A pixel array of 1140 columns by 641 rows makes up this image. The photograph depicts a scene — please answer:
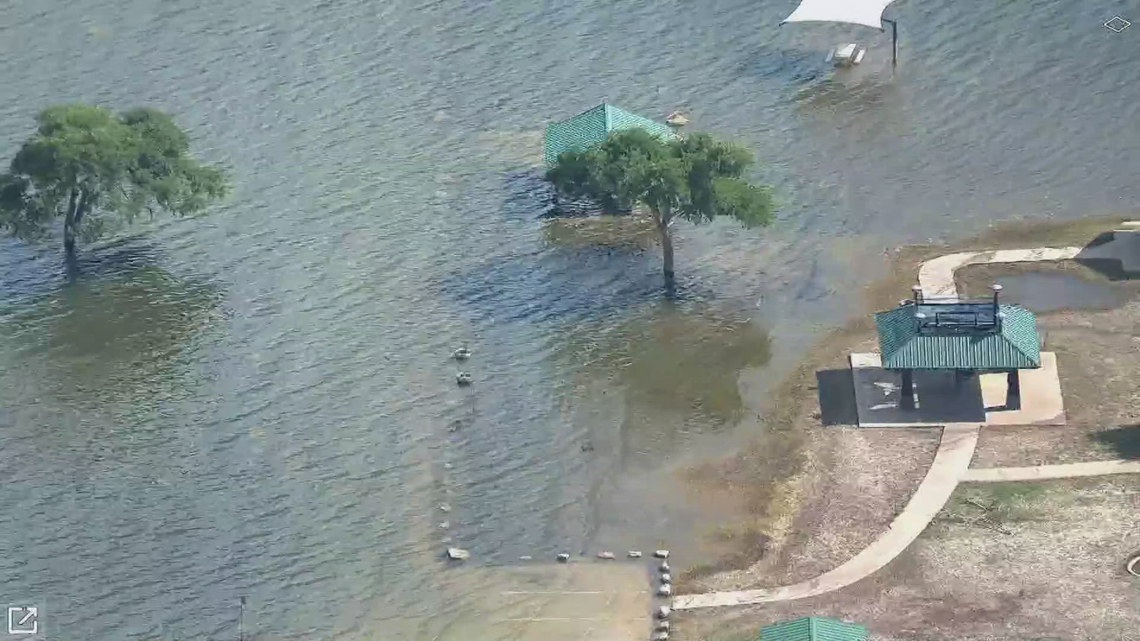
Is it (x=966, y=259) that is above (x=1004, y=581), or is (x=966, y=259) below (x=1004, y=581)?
above

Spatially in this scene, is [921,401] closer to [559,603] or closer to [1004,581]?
[1004,581]

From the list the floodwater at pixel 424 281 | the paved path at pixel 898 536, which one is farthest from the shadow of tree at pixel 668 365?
the paved path at pixel 898 536

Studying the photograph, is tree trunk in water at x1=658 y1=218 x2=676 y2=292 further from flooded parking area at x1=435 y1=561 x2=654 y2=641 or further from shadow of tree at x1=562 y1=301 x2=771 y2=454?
flooded parking area at x1=435 y1=561 x2=654 y2=641

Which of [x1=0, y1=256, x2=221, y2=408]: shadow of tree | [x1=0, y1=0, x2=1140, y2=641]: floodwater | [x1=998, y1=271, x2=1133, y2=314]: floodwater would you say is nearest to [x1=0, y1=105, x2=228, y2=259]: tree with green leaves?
[x1=0, y1=256, x2=221, y2=408]: shadow of tree

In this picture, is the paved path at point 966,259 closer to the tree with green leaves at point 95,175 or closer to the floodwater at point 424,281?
the floodwater at point 424,281

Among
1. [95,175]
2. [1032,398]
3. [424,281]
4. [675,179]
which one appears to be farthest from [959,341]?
[95,175]
